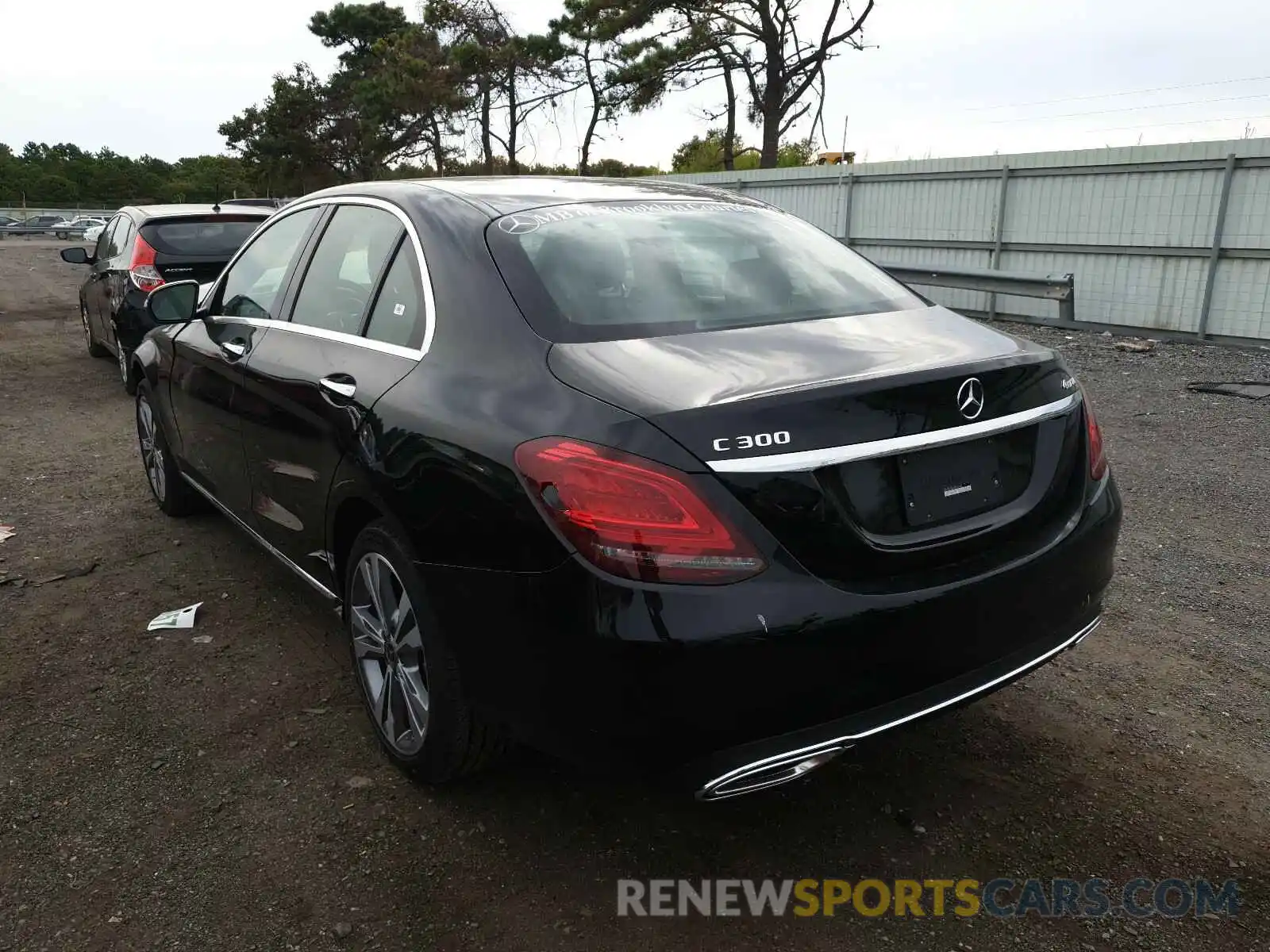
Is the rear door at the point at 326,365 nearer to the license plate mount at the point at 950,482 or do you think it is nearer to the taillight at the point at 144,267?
the license plate mount at the point at 950,482

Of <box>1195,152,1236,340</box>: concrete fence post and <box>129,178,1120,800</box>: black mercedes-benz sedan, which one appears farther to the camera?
<box>1195,152,1236,340</box>: concrete fence post

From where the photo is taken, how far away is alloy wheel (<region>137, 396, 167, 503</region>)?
5.21 m

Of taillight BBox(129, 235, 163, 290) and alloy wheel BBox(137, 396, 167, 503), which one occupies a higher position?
taillight BBox(129, 235, 163, 290)

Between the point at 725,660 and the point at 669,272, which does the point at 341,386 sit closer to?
the point at 669,272

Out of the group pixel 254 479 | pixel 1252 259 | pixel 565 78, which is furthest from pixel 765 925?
pixel 565 78

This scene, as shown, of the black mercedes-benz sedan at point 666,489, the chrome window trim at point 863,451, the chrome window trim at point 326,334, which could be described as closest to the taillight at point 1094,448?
the black mercedes-benz sedan at point 666,489

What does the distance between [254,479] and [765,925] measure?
2.41 metres

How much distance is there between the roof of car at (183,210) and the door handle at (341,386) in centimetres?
654

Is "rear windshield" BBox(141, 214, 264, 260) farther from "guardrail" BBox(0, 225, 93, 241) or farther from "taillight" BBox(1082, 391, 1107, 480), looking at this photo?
"guardrail" BBox(0, 225, 93, 241)

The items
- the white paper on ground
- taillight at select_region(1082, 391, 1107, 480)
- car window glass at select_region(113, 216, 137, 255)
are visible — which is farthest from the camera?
car window glass at select_region(113, 216, 137, 255)

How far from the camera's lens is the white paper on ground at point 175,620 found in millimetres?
3971

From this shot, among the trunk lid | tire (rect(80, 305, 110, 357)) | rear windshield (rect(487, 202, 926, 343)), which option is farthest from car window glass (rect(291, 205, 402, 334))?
tire (rect(80, 305, 110, 357))

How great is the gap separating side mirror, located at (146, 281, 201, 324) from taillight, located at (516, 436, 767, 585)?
319 centimetres

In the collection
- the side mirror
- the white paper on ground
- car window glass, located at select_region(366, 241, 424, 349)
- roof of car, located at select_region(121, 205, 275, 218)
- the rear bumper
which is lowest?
the white paper on ground
